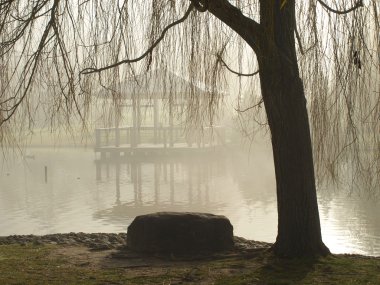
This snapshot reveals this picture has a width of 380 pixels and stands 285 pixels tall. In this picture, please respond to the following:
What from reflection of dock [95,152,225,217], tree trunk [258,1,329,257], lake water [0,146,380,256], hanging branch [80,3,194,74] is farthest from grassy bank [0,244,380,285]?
reflection of dock [95,152,225,217]

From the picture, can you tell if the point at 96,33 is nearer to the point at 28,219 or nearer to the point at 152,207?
the point at 28,219

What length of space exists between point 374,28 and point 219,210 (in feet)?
39.3

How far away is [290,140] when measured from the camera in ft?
16.8

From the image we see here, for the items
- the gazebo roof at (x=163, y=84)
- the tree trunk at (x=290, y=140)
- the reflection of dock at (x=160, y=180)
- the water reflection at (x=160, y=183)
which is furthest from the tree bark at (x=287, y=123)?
the reflection of dock at (x=160, y=180)

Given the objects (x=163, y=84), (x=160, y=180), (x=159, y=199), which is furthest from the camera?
(x=160, y=180)

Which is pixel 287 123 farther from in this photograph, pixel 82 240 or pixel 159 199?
pixel 159 199

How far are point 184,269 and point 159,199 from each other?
44.8 ft

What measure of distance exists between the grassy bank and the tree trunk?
0.76 ft

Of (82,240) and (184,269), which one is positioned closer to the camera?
(184,269)

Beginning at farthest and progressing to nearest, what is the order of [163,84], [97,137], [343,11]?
[97,137] < [163,84] < [343,11]

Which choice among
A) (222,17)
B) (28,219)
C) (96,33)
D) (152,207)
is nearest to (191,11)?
(222,17)

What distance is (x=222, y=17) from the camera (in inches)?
205

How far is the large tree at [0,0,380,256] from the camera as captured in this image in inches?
200

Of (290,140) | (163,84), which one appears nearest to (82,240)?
(163,84)
